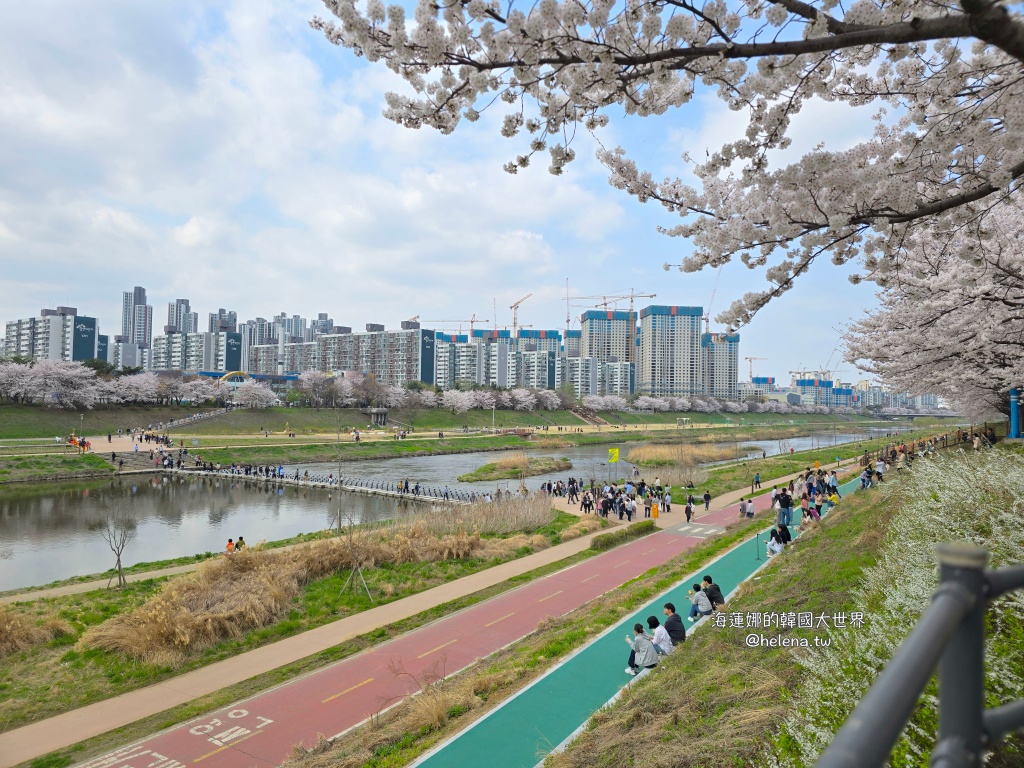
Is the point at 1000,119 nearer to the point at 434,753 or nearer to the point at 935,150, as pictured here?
the point at 935,150

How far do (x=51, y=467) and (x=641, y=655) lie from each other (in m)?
44.5

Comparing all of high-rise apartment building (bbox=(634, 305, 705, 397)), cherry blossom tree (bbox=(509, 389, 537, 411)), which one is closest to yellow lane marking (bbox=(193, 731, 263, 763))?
cherry blossom tree (bbox=(509, 389, 537, 411))

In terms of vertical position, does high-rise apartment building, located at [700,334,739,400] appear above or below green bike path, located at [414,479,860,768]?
above

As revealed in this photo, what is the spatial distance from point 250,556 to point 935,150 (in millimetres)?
17164

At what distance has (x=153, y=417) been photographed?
67312 mm

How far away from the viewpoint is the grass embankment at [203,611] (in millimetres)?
11211

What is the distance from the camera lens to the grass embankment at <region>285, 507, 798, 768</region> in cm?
796

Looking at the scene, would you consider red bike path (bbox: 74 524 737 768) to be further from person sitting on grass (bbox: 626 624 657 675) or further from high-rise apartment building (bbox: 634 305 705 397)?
high-rise apartment building (bbox: 634 305 705 397)

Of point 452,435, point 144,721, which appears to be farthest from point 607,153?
point 452,435

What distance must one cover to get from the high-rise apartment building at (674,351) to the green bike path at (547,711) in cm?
17450

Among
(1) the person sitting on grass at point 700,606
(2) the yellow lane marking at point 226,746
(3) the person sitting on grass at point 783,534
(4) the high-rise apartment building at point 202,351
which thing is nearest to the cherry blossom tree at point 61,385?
(2) the yellow lane marking at point 226,746

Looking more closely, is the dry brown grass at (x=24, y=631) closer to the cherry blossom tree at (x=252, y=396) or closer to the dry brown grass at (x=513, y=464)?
the dry brown grass at (x=513, y=464)

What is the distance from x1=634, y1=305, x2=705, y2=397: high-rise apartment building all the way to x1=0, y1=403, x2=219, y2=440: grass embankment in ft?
459

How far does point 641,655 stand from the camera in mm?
9508
